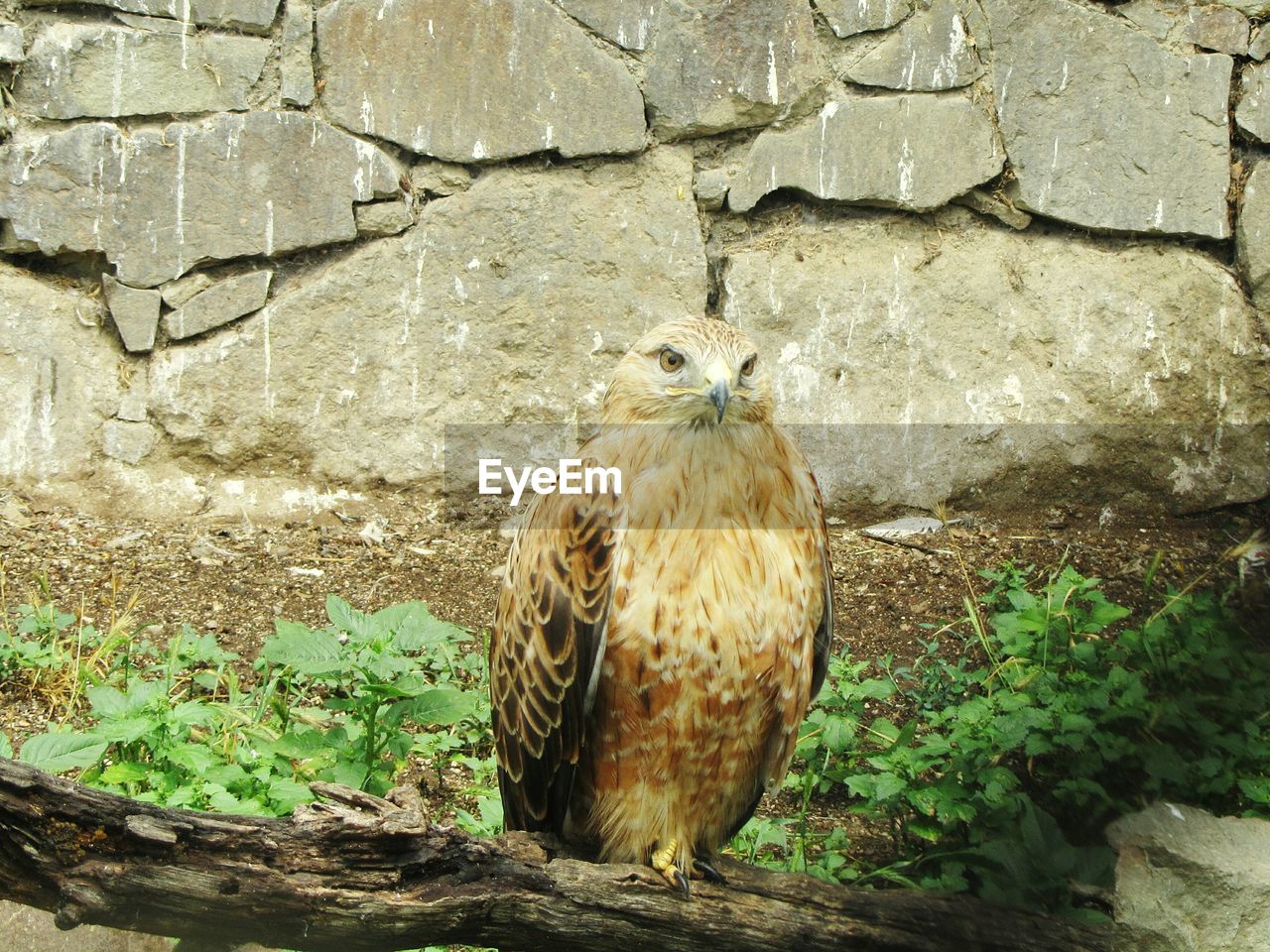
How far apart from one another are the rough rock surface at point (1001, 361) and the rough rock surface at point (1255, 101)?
58 cm

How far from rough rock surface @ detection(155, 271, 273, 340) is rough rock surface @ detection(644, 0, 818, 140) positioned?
175cm

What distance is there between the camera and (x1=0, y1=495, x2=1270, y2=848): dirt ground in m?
4.74

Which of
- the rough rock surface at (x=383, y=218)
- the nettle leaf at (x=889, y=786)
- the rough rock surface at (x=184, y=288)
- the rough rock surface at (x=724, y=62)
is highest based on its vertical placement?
the rough rock surface at (x=724, y=62)

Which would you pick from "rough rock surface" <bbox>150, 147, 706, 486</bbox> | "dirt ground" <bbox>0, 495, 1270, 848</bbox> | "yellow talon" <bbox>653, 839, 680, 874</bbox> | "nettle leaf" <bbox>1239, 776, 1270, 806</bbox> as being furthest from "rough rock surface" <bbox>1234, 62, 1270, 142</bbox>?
"yellow talon" <bbox>653, 839, 680, 874</bbox>

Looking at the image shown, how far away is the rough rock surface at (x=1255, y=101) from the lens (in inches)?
217

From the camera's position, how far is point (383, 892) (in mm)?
2250

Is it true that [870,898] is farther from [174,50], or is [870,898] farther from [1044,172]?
[174,50]

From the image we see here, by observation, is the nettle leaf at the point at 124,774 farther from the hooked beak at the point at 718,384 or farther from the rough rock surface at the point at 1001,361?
the rough rock surface at the point at 1001,361

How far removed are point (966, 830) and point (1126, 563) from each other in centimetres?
228

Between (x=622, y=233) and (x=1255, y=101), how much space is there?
280 centimetres

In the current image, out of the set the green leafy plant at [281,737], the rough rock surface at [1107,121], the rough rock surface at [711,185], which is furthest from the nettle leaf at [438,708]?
the rough rock surface at [1107,121]

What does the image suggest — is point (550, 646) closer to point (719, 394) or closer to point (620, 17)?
point (719, 394)

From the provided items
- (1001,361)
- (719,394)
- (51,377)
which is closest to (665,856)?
(719,394)

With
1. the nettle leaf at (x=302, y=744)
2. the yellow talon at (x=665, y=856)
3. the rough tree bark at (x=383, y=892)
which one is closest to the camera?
the rough tree bark at (x=383, y=892)
